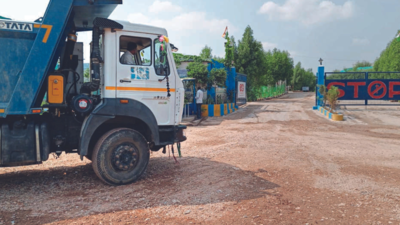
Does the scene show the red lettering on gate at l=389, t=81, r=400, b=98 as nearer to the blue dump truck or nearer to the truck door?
the blue dump truck

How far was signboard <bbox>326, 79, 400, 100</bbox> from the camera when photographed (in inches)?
805

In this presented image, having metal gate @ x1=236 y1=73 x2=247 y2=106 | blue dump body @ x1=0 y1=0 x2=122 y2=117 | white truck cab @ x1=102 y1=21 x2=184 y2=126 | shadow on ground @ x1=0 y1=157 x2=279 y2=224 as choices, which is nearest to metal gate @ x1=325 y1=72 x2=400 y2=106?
metal gate @ x1=236 y1=73 x2=247 y2=106

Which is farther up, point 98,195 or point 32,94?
point 32,94

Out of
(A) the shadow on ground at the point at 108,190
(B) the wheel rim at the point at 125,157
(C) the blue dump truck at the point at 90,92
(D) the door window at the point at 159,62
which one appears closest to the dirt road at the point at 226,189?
(A) the shadow on ground at the point at 108,190

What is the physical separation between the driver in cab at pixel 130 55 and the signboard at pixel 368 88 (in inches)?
690

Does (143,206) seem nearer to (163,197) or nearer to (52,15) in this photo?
(163,197)

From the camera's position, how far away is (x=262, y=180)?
5.95 meters

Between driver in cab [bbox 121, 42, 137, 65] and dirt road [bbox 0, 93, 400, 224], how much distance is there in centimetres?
225

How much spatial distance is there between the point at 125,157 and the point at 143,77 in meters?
1.49

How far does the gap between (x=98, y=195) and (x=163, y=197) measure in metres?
1.10

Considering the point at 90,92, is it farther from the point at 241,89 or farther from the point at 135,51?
the point at 241,89

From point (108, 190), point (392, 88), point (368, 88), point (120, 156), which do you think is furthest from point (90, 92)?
point (392, 88)

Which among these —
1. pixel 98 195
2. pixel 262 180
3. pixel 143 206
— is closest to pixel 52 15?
pixel 98 195

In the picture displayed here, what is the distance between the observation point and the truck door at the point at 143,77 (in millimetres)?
5488
